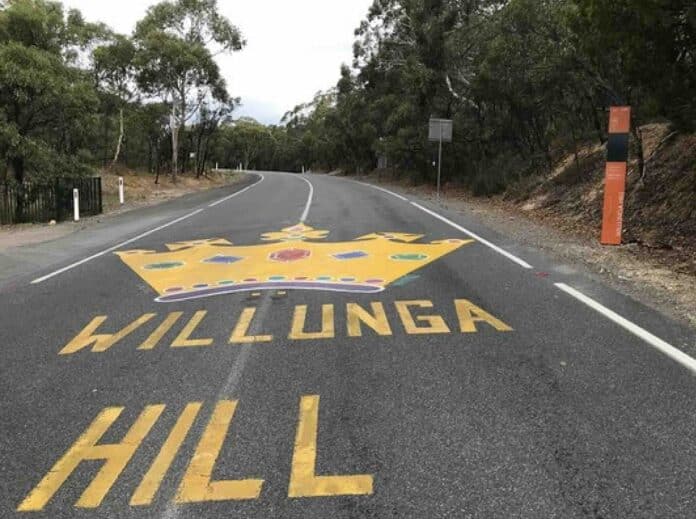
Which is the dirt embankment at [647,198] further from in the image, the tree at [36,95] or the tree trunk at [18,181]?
the tree trunk at [18,181]

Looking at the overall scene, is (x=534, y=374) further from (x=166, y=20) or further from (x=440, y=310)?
(x=166, y=20)

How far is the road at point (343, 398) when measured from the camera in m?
3.33

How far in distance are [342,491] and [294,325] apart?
10.6 feet

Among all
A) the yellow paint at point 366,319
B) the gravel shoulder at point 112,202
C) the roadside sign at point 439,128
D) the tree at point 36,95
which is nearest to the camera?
the yellow paint at point 366,319

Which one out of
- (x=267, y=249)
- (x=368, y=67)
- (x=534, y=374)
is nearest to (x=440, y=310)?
(x=534, y=374)

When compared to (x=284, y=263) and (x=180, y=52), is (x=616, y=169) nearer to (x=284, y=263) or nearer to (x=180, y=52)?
(x=284, y=263)

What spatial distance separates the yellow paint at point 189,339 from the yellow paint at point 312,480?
2.23m

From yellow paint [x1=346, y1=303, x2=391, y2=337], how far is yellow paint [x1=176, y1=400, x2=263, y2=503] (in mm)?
2439

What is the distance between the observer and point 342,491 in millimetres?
3359

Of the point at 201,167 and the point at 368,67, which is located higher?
the point at 368,67

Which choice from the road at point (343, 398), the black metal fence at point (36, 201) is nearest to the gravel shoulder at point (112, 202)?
the black metal fence at point (36, 201)

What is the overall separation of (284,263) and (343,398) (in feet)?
19.0

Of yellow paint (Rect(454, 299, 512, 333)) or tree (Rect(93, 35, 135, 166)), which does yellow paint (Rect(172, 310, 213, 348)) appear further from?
tree (Rect(93, 35, 135, 166))

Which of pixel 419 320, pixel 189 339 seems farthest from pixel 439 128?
pixel 189 339
